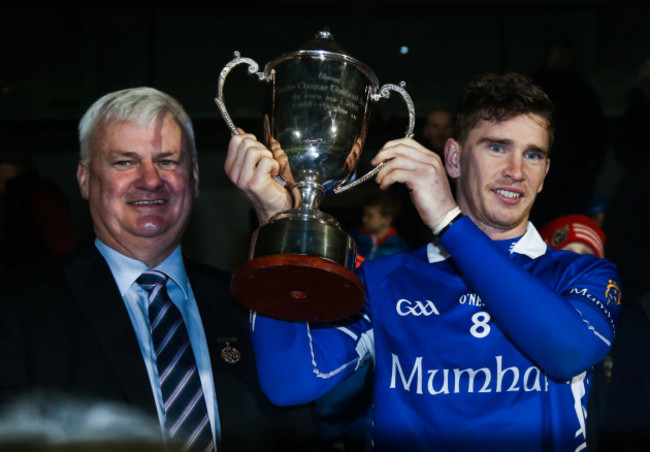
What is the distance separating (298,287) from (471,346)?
45 cm

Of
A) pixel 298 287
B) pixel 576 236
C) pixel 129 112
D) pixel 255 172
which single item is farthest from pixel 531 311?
pixel 576 236

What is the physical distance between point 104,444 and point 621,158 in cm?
308

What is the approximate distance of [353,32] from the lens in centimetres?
470

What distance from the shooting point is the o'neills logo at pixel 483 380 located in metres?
1.67

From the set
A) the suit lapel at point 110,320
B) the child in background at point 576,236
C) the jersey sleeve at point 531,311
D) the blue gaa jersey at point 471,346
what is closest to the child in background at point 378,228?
the child in background at point 576,236

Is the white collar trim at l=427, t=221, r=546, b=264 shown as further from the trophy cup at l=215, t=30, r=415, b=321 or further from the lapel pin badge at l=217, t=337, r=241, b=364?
the lapel pin badge at l=217, t=337, r=241, b=364

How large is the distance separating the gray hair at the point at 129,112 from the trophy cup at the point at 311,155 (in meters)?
0.33

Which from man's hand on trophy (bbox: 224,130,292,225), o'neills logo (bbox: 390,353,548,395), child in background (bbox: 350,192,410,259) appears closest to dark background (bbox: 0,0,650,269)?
child in background (bbox: 350,192,410,259)

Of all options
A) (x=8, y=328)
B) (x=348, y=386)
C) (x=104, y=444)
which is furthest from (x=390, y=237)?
(x=104, y=444)

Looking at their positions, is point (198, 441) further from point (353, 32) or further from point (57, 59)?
point (57, 59)

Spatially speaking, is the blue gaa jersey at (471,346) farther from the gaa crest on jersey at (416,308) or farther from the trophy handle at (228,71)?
the trophy handle at (228,71)

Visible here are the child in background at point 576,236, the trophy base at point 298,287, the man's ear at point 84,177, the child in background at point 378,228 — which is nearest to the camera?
the trophy base at point 298,287

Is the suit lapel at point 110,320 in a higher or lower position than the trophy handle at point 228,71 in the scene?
lower

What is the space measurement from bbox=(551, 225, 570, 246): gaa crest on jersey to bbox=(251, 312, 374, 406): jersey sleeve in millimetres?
1316
